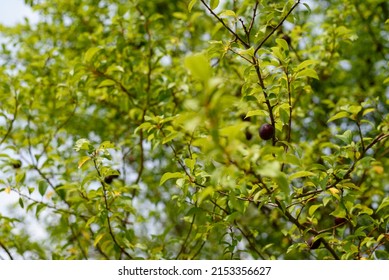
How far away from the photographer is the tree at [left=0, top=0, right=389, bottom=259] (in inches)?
74.3

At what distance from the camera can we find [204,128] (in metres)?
2.65

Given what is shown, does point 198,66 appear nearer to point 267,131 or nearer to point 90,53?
point 267,131

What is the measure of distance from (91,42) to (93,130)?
3.59 feet

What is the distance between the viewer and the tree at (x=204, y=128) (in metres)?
1.89

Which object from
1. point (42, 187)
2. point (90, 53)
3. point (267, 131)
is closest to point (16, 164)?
point (42, 187)

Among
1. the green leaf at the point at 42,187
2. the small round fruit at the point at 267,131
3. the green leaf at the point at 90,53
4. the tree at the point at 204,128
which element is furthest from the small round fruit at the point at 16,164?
the small round fruit at the point at 267,131

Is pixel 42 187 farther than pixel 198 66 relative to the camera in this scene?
Yes

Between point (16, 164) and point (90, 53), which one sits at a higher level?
point (90, 53)

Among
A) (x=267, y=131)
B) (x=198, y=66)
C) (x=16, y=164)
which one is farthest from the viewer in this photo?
(x=16, y=164)

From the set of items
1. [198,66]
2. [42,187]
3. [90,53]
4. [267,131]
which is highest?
[90,53]

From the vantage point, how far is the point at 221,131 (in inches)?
46.6

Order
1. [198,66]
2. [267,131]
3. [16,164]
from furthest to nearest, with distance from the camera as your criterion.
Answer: [16,164]
[267,131]
[198,66]

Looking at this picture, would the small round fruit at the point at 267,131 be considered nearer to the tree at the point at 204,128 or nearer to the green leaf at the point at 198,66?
the tree at the point at 204,128

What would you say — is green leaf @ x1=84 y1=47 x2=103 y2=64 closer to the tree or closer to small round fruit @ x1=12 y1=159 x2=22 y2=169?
the tree
